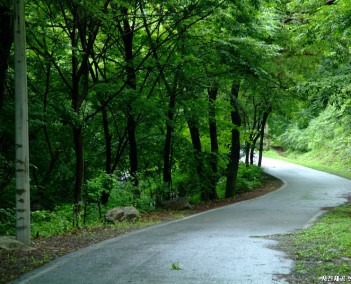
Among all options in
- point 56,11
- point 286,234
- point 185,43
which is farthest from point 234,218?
point 56,11

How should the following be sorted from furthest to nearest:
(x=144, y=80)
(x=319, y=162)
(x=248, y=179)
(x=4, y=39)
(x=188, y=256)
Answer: (x=319, y=162) < (x=248, y=179) < (x=144, y=80) < (x=4, y=39) < (x=188, y=256)

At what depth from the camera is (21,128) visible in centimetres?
783

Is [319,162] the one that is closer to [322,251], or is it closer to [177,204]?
[177,204]

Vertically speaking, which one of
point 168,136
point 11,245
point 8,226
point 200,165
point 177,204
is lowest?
point 177,204

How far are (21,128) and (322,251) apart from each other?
596cm

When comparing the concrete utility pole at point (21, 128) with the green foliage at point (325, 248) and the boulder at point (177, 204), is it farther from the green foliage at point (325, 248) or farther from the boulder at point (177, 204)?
the boulder at point (177, 204)

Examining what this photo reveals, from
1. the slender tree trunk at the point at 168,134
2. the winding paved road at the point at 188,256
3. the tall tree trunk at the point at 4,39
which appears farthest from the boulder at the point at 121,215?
the tall tree trunk at the point at 4,39

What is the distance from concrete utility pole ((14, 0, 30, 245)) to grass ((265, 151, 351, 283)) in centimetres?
498

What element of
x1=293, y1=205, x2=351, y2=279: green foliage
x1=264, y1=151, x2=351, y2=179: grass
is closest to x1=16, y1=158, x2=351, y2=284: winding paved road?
x1=293, y1=205, x2=351, y2=279: green foliage

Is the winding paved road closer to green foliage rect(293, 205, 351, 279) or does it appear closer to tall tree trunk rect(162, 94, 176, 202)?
green foliage rect(293, 205, 351, 279)

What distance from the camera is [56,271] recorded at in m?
6.27

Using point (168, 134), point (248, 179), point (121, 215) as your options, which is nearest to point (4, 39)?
point (121, 215)

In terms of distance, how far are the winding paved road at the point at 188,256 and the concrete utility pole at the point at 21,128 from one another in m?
1.35

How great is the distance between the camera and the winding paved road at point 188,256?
5.87m
